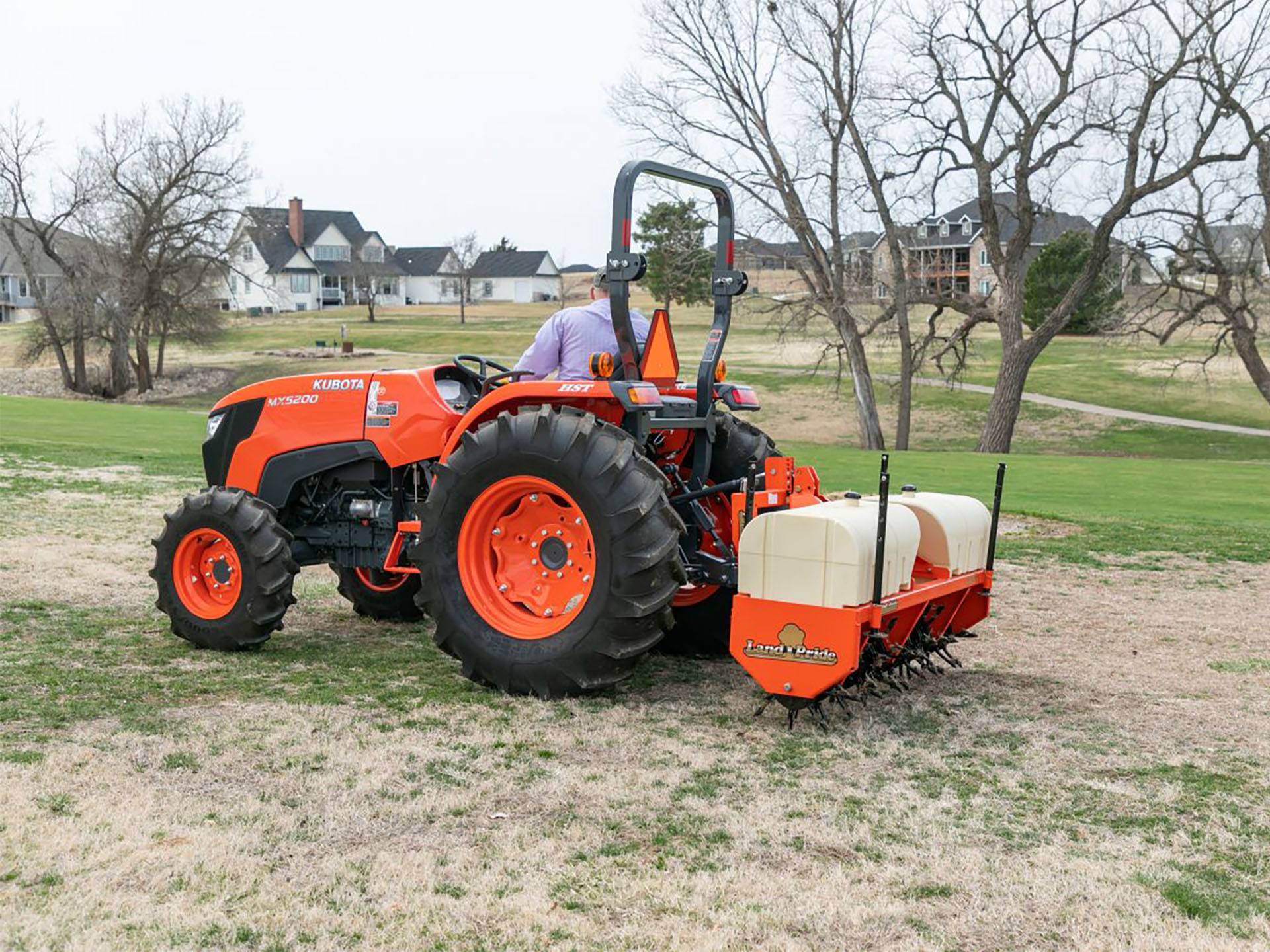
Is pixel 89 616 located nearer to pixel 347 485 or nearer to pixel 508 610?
pixel 347 485

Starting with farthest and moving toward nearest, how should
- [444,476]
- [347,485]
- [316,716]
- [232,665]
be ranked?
[347,485] < [232,665] < [444,476] < [316,716]

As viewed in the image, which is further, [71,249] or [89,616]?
[71,249]

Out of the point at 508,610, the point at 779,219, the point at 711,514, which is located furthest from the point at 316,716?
the point at 779,219

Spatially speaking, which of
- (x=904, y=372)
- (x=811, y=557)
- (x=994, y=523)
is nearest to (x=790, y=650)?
(x=811, y=557)

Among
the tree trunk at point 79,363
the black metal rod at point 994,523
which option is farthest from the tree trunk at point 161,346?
the black metal rod at point 994,523

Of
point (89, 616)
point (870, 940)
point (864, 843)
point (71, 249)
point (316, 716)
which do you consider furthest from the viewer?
point (71, 249)

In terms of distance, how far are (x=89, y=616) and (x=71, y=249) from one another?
153 ft

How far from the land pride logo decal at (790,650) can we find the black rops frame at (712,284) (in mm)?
1312

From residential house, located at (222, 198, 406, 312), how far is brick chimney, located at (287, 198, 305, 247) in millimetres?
44

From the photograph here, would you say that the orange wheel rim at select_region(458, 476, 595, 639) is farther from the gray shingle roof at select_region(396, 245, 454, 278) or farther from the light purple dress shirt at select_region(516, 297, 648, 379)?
the gray shingle roof at select_region(396, 245, 454, 278)

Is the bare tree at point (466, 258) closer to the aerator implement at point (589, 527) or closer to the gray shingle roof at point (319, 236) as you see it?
the gray shingle roof at point (319, 236)

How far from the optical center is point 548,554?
6.15m

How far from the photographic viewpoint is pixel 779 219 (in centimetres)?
3070

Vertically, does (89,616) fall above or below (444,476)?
below
